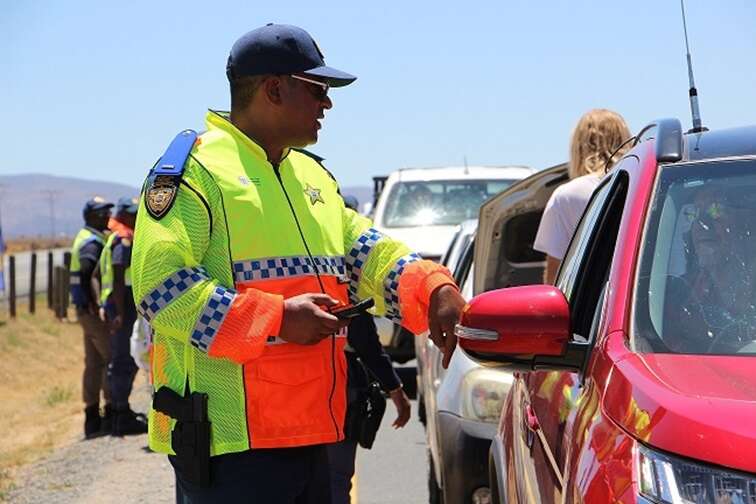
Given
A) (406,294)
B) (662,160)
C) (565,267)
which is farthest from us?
(565,267)

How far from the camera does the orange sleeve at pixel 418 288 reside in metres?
3.64

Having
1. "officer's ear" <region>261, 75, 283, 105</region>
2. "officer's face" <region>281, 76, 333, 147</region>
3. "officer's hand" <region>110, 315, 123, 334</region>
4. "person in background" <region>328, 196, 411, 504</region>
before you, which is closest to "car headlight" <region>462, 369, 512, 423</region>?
"person in background" <region>328, 196, 411, 504</region>

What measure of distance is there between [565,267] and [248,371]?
1198mm

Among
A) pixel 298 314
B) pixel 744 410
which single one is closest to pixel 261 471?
pixel 298 314

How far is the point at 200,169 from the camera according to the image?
3406mm

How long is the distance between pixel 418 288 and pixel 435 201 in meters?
10.8

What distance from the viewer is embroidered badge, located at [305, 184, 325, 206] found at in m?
3.67

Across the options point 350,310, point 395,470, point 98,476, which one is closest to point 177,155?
point 350,310

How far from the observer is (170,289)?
3246mm

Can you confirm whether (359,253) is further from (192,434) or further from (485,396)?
(485,396)

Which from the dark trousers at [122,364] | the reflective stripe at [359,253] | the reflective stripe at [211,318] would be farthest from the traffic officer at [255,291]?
the dark trousers at [122,364]

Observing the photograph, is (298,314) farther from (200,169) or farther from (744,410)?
(744,410)

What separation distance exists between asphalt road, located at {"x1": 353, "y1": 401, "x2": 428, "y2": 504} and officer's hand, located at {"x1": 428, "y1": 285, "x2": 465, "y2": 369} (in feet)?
14.1

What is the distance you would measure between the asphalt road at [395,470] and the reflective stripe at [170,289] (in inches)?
186
